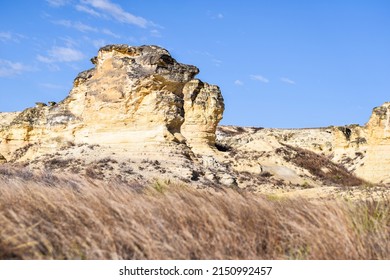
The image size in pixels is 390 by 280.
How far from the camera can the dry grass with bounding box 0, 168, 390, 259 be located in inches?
153

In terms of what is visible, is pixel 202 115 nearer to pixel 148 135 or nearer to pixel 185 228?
pixel 148 135

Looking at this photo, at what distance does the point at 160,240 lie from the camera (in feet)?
13.4

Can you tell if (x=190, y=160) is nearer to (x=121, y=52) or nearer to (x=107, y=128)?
(x=107, y=128)

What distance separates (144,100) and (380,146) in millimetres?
18721

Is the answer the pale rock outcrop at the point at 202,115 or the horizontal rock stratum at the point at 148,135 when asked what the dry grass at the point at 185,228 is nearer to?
the horizontal rock stratum at the point at 148,135

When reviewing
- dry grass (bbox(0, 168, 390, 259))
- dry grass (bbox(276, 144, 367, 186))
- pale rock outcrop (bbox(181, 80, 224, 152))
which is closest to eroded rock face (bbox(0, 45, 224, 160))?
pale rock outcrop (bbox(181, 80, 224, 152))

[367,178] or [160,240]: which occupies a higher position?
[367,178]

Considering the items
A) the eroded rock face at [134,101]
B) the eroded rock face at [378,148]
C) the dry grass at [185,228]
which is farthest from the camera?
the eroded rock face at [378,148]

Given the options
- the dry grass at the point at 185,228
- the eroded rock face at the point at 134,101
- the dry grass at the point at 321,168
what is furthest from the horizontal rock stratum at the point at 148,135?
the dry grass at the point at 185,228

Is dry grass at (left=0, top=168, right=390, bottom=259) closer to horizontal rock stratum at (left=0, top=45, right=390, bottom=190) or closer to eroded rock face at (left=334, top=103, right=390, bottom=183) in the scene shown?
horizontal rock stratum at (left=0, top=45, right=390, bottom=190)

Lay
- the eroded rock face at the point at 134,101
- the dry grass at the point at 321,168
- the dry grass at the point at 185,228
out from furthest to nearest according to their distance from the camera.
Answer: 1. the dry grass at the point at 321,168
2. the eroded rock face at the point at 134,101
3. the dry grass at the point at 185,228

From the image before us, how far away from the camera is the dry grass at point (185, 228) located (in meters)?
3.88

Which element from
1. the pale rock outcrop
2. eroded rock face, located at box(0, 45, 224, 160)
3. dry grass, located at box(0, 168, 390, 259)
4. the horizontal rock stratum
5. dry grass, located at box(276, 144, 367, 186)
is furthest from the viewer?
the pale rock outcrop

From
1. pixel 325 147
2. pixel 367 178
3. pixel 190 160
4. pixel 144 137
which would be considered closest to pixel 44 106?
pixel 144 137
